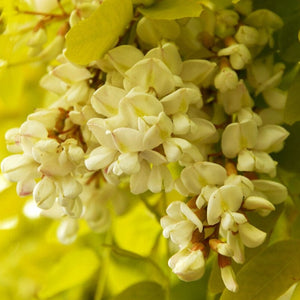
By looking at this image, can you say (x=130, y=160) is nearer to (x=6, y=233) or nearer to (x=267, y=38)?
(x=267, y=38)

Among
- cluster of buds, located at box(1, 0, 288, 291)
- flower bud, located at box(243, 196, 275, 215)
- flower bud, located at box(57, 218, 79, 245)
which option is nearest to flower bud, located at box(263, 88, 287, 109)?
cluster of buds, located at box(1, 0, 288, 291)

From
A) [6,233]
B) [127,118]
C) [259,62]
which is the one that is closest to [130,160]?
[127,118]

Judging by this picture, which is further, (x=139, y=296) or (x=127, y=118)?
(x=139, y=296)

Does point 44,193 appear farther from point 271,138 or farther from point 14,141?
point 271,138

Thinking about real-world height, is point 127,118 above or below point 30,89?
above

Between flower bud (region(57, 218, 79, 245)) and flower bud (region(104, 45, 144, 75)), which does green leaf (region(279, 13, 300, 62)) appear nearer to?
flower bud (region(104, 45, 144, 75))

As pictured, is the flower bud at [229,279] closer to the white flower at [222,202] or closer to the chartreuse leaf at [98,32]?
the white flower at [222,202]
